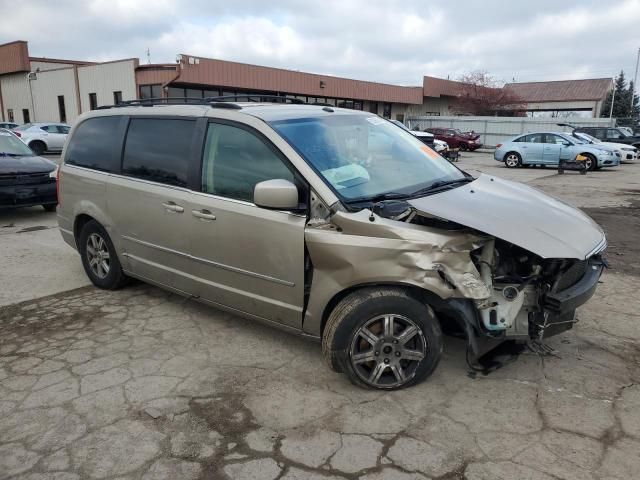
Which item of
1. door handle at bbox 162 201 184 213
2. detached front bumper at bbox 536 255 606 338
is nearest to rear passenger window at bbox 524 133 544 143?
detached front bumper at bbox 536 255 606 338

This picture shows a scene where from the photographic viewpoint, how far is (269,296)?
142 inches

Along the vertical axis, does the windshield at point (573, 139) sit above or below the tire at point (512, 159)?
above

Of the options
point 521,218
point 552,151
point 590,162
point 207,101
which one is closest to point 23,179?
point 207,101

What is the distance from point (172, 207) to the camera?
4066 millimetres

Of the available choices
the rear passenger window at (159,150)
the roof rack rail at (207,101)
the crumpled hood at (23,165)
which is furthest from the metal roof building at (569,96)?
the rear passenger window at (159,150)

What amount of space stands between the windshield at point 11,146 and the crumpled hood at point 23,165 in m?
0.30

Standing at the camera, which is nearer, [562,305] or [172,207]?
[562,305]

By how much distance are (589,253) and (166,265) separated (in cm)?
319

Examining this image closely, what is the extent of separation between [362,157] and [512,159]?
19145 millimetres

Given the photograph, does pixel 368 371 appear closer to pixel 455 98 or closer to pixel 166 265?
pixel 166 265

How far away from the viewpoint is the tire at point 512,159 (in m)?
20.9

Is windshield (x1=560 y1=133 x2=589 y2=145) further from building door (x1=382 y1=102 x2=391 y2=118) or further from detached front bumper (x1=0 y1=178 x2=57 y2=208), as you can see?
building door (x1=382 y1=102 x2=391 y2=118)

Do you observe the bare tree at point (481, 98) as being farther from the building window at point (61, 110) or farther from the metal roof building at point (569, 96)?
the building window at point (61, 110)

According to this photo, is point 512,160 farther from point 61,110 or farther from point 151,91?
point 61,110
